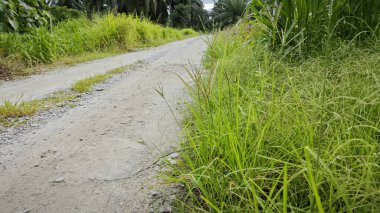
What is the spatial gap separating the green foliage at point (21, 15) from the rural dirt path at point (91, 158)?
10.1ft

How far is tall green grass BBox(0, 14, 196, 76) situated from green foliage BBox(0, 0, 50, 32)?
0.20 metres

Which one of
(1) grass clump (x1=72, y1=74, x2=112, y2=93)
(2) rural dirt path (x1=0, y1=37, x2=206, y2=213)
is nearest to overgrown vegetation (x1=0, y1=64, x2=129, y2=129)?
(1) grass clump (x1=72, y1=74, x2=112, y2=93)

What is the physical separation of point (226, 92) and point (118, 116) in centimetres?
110

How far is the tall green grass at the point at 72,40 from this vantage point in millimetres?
5195

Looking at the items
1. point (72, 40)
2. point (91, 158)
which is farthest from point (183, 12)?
point (91, 158)

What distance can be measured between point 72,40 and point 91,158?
5675 mm

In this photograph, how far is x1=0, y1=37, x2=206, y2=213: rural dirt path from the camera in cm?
136

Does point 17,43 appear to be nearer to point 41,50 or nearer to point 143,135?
point 41,50

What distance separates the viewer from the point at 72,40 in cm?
659

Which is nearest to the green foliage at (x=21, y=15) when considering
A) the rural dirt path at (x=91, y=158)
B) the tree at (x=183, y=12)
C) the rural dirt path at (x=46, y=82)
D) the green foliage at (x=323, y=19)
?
the rural dirt path at (x=46, y=82)

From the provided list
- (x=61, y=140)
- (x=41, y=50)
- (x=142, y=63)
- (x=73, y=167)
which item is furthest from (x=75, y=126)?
(x=41, y=50)

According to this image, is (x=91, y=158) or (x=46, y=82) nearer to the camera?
(x=91, y=158)

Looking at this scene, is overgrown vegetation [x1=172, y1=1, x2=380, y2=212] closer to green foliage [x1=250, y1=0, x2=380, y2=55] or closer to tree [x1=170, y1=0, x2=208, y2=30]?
green foliage [x1=250, y1=0, x2=380, y2=55]

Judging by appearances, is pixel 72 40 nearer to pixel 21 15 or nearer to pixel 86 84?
pixel 21 15
